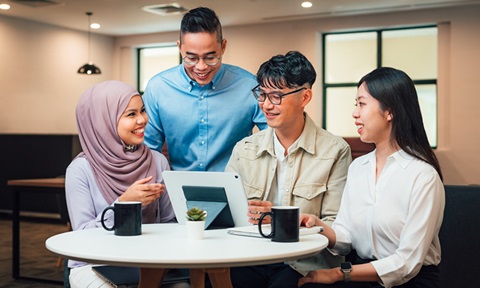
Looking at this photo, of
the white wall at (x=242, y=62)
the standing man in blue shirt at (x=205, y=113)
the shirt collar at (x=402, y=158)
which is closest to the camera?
the shirt collar at (x=402, y=158)

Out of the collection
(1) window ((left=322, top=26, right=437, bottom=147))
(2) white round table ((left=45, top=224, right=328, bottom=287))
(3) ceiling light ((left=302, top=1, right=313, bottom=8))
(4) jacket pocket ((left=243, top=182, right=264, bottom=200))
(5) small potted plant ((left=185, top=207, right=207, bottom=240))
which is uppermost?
(3) ceiling light ((left=302, top=1, right=313, bottom=8))

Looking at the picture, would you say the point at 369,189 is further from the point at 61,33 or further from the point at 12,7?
the point at 61,33

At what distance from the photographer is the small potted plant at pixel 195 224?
200 centimetres

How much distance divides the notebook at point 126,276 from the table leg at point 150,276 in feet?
0.27

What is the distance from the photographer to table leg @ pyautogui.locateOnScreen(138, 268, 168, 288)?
2047mm

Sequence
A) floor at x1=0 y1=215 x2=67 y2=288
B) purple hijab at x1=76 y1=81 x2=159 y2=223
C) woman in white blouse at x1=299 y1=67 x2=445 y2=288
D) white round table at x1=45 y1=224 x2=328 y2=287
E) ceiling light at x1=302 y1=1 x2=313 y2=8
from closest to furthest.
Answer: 1. white round table at x1=45 y1=224 x2=328 y2=287
2. woman in white blouse at x1=299 y1=67 x2=445 y2=288
3. purple hijab at x1=76 y1=81 x2=159 y2=223
4. floor at x1=0 y1=215 x2=67 y2=288
5. ceiling light at x1=302 y1=1 x2=313 y2=8

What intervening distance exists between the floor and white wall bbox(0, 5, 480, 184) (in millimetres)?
2996

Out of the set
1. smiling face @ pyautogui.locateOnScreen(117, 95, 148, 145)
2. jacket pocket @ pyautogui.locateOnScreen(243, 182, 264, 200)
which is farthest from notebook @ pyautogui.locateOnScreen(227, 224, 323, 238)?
smiling face @ pyautogui.locateOnScreen(117, 95, 148, 145)

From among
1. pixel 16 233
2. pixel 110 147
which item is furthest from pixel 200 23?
pixel 16 233

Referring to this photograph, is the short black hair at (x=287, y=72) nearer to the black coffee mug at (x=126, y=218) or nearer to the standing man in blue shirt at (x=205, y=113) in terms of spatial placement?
the standing man in blue shirt at (x=205, y=113)

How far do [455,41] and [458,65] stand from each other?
40 cm

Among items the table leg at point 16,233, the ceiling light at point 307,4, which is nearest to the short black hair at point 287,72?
the table leg at point 16,233

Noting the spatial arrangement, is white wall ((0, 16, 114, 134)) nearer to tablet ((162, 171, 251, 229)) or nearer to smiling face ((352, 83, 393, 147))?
tablet ((162, 171, 251, 229))

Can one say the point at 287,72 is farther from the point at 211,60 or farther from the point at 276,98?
the point at 211,60
